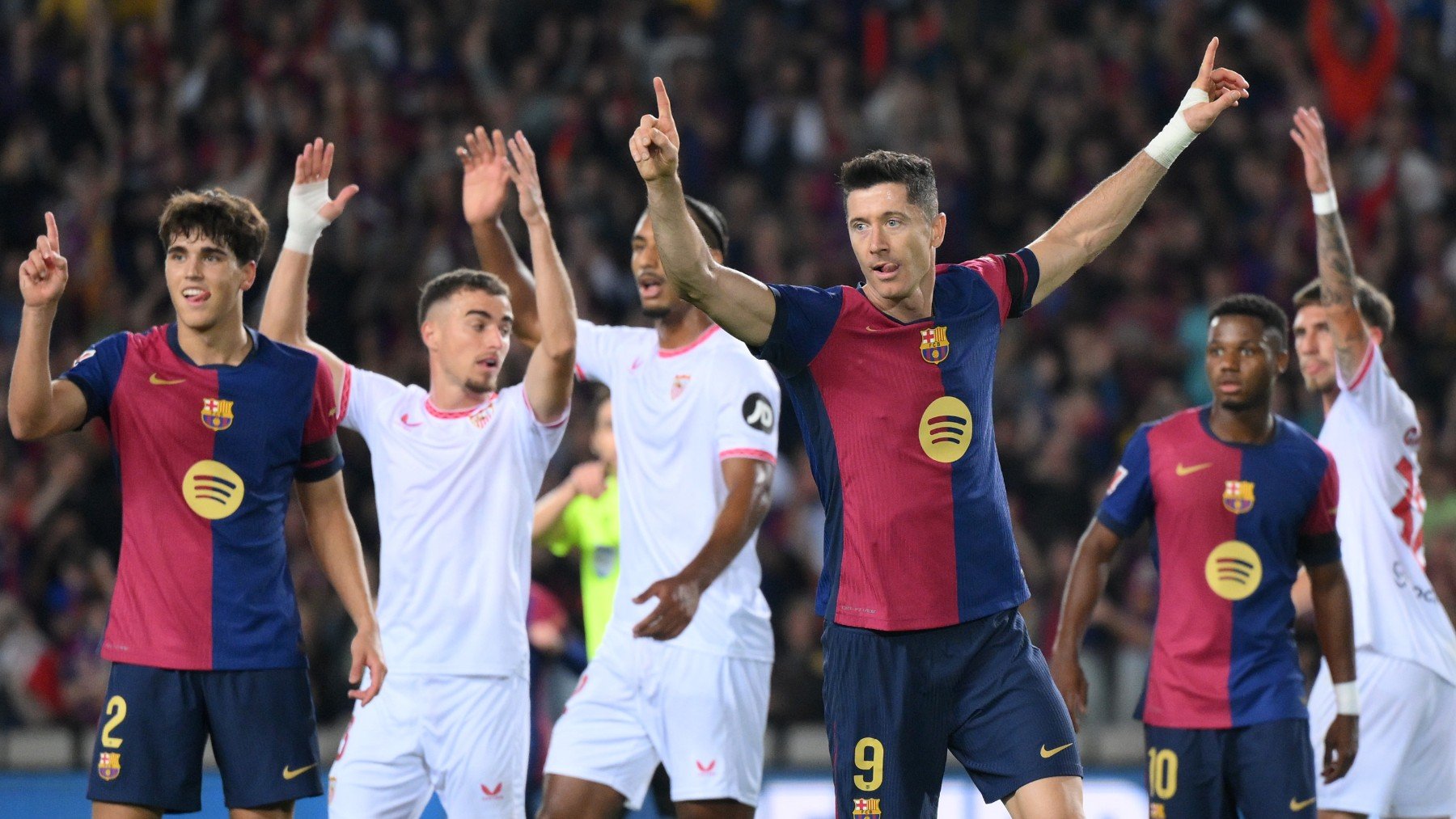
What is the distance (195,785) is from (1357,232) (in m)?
10.8

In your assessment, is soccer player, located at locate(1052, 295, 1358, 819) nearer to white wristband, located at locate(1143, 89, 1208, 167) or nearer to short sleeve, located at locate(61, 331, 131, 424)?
white wristband, located at locate(1143, 89, 1208, 167)

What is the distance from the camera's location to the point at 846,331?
4988 mm

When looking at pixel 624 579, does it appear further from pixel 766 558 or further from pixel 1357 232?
pixel 1357 232

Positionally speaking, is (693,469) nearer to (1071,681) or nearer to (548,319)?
(548,319)

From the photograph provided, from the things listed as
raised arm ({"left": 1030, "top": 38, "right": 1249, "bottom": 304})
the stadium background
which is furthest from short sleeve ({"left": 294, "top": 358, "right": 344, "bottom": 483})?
the stadium background

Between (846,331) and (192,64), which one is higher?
(192,64)

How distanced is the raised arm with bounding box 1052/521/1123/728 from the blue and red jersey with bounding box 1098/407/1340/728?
0.09 meters

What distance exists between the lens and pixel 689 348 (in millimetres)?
6652

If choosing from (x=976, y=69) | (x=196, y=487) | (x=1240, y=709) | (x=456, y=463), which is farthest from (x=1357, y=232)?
(x=196, y=487)

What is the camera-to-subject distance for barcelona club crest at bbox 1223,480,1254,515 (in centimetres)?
629

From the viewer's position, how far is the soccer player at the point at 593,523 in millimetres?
7660

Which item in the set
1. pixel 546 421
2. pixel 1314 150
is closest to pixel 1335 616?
pixel 1314 150

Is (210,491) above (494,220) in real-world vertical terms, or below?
below

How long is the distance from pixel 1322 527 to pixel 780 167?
26.0 feet
